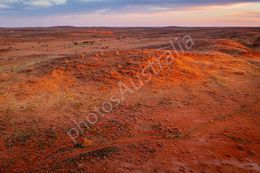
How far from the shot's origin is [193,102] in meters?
9.25

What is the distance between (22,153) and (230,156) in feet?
17.2

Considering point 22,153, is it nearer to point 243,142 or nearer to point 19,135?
point 19,135

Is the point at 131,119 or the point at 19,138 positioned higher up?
the point at 131,119

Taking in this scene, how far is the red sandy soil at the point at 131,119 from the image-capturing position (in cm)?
569

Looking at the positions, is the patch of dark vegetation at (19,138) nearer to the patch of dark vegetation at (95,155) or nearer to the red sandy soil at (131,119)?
the red sandy soil at (131,119)

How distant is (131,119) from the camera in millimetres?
7742

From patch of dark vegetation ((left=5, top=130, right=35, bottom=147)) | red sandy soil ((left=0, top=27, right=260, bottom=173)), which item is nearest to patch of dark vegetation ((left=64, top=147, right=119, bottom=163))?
red sandy soil ((left=0, top=27, right=260, bottom=173))

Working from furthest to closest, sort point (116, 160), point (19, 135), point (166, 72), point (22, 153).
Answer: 1. point (166, 72)
2. point (19, 135)
3. point (22, 153)
4. point (116, 160)

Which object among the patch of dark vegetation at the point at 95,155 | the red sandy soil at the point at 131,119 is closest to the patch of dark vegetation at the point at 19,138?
the red sandy soil at the point at 131,119

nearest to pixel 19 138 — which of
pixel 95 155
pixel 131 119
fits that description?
pixel 95 155

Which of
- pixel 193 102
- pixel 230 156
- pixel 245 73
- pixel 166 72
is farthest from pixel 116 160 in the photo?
pixel 245 73

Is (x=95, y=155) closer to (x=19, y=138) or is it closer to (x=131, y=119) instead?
(x=131, y=119)

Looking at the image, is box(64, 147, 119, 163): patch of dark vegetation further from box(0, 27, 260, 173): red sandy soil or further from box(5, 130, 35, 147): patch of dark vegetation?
box(5, 130, 35, 147): patch of dark vegetation

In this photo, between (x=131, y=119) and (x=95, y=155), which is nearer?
(x=95, y=155)
